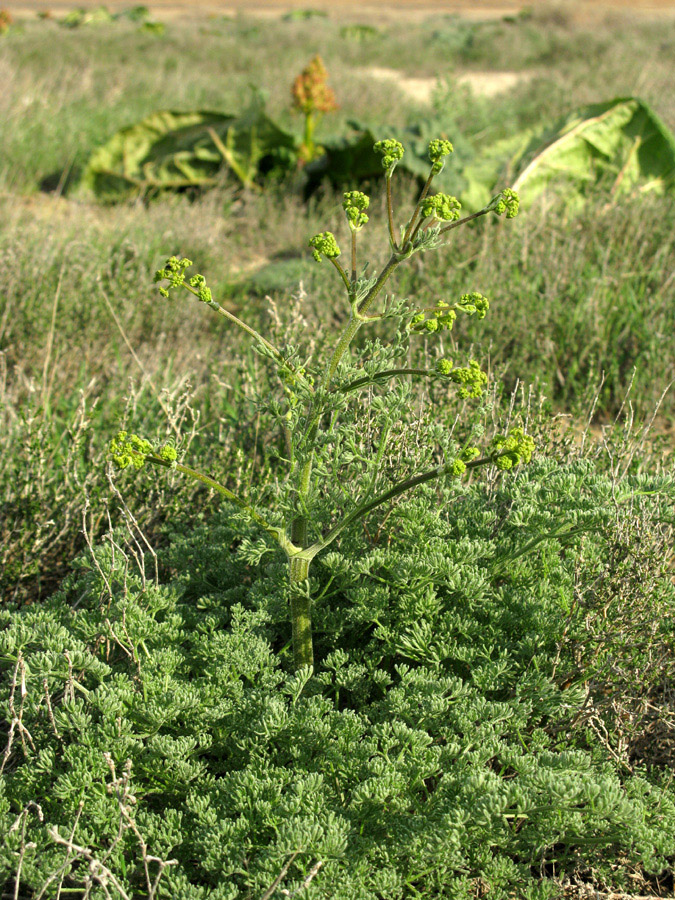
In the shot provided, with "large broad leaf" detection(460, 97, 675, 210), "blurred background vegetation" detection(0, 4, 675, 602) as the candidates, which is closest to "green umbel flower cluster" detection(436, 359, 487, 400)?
"blurred background vegetation" detection(0, 4, 675, 602)

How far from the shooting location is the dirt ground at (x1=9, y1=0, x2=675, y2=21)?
29.9m

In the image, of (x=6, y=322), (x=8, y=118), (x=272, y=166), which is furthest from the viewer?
(x=8, y=118)

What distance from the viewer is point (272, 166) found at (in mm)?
6402

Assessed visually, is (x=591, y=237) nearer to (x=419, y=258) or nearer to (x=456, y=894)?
(x=419, y=258)

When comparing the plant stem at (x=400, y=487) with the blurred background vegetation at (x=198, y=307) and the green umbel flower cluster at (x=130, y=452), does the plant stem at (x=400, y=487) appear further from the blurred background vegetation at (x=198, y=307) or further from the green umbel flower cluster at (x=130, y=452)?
the blurred background vegetation at (x=198, y=307)

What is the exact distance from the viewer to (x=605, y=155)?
18.1 feet

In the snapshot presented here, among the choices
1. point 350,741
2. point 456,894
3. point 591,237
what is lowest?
point 456,894

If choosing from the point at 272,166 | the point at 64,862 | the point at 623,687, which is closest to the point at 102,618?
the point at 64,862

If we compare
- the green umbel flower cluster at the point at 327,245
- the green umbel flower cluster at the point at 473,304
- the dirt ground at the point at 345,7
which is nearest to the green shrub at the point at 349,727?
the green umbel flower cluster at the point at 473,304

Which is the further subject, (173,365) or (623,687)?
(173,365)

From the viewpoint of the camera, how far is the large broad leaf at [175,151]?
602 centimetres

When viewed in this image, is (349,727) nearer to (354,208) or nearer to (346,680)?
(346,680)

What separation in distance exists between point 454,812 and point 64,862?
29.0 inches

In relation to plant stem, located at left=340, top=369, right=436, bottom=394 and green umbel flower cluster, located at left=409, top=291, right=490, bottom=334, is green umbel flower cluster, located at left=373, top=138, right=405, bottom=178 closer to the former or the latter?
green umbel flower cluster, located at left=409, top=291, right=490, bottom=334
